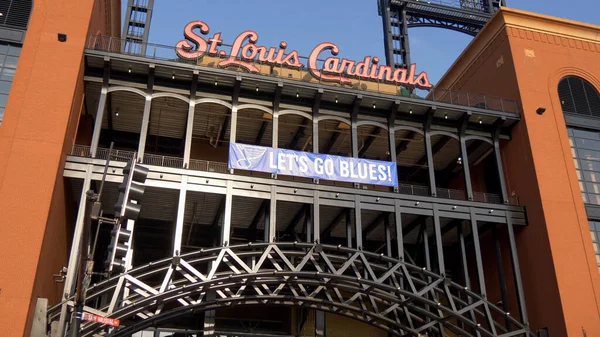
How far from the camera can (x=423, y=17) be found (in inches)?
2384

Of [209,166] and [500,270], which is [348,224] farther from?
[209,166]

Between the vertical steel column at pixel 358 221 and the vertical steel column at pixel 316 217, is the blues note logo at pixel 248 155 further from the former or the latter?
the vertical steel column at pixel 358 221

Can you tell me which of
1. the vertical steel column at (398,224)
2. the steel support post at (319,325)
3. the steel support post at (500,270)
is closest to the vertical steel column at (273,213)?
the steel support post at (319,325)

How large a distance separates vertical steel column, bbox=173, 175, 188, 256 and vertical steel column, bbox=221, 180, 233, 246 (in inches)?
75.7

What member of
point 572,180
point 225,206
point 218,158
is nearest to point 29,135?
point 225,206

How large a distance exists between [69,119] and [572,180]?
2677 centimetres

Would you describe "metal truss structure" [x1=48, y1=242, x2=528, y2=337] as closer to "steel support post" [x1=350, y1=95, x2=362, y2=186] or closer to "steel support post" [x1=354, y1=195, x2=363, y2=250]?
"steel support post" [x1=354, y1=195, x2=363, y2=250]

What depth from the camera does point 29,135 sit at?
26406mm

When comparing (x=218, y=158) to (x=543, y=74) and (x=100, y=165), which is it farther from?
(x=543, y=74)

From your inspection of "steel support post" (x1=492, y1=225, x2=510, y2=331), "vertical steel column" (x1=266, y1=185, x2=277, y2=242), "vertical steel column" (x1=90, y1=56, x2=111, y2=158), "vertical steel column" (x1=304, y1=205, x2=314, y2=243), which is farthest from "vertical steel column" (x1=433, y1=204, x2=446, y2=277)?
"vertical steel column" (x1=90, y1=56, x2=111, y2=158)

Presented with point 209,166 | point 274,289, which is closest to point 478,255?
point 274,289

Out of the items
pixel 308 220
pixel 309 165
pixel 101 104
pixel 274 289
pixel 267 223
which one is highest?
pixel 101 104

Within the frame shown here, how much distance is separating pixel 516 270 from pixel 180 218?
17.6m

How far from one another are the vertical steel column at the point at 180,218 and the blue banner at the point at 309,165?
8.26 feet
